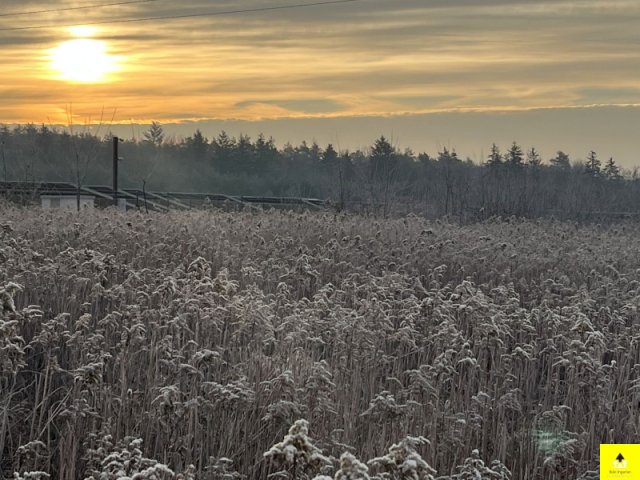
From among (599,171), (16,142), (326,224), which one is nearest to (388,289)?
(326,224)

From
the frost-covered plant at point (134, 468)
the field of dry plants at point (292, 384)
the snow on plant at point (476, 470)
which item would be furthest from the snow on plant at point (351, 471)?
the snow on plant at point (476, 470)

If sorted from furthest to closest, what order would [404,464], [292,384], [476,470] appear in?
[292,384]
[476,470]
[404,464]

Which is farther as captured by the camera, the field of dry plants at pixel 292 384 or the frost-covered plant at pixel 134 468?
the field of dry plants at pixel 292 384

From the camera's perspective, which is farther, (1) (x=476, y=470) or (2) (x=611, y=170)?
(2) (x=611, y=170)

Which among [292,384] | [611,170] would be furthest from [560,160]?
[292,384]

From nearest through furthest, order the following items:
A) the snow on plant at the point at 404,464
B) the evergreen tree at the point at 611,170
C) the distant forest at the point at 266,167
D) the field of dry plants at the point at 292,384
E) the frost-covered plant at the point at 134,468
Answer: the snow on plant at the point at 404,464 < the frost-covered plant at the point at 134,468 < the field of dry plants at the point at 292,384 < the distant forest at the point at 266,167 < the evergreen tree at the point at 611,170

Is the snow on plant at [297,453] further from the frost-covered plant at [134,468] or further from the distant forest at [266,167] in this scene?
the distant forest at [266,167]

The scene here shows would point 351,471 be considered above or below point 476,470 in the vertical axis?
above

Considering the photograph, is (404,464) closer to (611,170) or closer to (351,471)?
(351,471)

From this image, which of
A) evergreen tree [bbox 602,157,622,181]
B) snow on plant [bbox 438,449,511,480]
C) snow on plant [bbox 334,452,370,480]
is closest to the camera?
snow on plant [bbox 334,452,370,480]

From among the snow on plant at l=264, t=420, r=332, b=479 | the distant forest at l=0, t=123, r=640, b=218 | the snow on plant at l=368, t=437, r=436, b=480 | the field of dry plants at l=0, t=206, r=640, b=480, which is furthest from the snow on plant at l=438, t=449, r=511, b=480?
the distant forest at l=0, t=123, r=640, b=218

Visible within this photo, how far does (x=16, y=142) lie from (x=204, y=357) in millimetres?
82452

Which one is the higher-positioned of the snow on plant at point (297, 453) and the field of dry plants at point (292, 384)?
the snow on plant at point (297, 453)

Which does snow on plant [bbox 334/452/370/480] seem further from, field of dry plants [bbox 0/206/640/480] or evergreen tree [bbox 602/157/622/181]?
evergreen tree [bbox 602/157/622/181]
